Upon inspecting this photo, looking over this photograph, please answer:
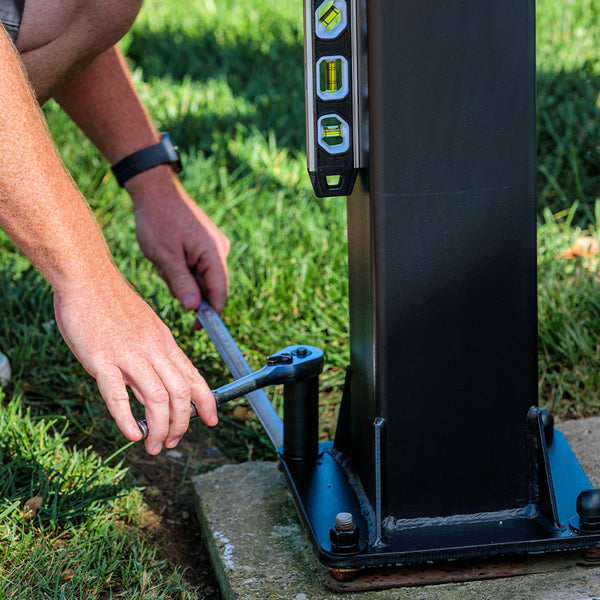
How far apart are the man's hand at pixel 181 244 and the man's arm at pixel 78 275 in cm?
67

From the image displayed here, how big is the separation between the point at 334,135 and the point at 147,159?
0.74 metres

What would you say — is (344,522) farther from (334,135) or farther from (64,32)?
(64,32)

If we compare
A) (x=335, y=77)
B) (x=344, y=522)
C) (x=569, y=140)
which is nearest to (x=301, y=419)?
(x=344, y=522)

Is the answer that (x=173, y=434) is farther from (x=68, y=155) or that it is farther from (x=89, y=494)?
(x=68, y=155)

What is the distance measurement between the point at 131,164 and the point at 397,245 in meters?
0.85

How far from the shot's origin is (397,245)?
129 centimetres

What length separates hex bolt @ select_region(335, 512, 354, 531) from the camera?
1318 mm

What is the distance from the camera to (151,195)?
1.92m

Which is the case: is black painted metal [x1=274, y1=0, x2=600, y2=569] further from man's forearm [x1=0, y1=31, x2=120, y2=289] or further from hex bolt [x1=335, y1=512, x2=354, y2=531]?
man's forearm [x1=0, y1=31, x2=120, y2=289]

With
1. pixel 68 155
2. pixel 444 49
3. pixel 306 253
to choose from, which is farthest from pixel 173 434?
pixel 68 155

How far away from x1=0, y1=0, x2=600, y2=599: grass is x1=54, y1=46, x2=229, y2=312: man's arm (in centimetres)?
37

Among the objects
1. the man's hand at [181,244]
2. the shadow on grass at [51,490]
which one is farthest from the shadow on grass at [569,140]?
the shadow on grass at [51,490]

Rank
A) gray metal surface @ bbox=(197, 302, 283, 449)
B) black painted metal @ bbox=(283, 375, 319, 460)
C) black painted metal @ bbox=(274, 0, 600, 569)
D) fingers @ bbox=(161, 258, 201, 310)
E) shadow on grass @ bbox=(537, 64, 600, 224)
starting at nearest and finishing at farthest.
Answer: black painted metal @ bbox=(274, 0, 600, 569)
black painted metal @ bbox=(283, 375, 319, 460)
gray metal surface @ bbox=(197, 302, 283, 449)
fingers @ bbox=(161, 258, 201, 310)
shadow on grass @ bbox=(537, 64, 600, 224)

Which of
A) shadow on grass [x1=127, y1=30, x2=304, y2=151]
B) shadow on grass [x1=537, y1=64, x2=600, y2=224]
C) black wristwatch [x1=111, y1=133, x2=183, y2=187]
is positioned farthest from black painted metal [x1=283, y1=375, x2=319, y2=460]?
shadow on grass [x1=127, y1=30, x2=304, y2=151]
